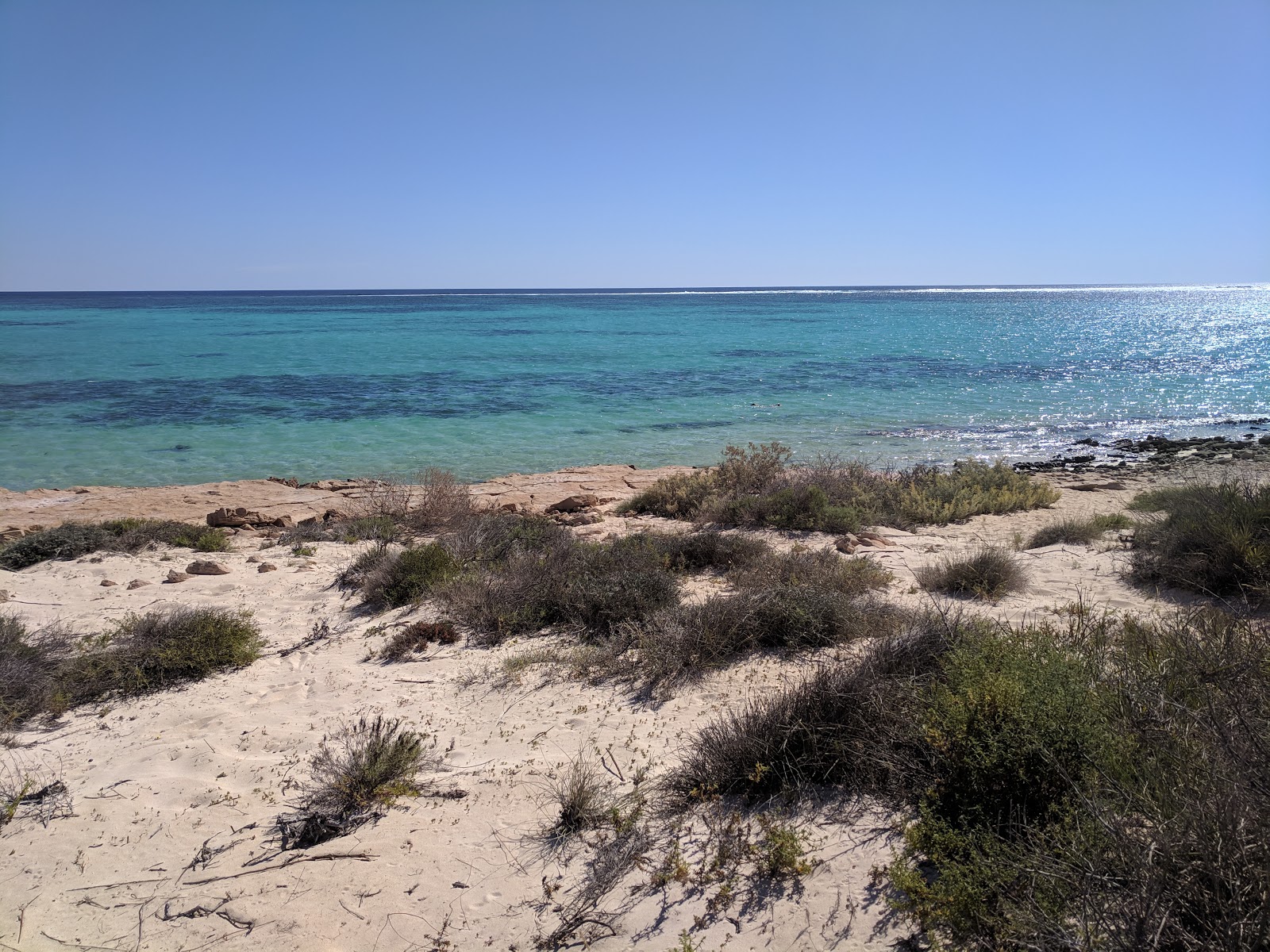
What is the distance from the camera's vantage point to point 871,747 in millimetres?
3918

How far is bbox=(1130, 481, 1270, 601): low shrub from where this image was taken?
6.18 meters

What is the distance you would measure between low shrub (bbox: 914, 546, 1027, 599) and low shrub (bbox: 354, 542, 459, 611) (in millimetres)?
→ 4646

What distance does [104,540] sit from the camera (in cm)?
890

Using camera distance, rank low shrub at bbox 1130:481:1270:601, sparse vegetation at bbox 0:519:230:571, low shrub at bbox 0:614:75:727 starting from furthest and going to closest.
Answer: sparse vegetation at bbox 0:519:230:571 → low shrub at bbox 1130:481:1270:601 → low shrub at bbox 0:614:75:727

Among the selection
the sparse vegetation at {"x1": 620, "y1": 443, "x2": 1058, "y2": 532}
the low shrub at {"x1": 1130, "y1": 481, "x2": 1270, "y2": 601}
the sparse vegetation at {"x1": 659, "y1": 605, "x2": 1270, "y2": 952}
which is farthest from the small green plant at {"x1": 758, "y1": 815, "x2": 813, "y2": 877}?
the sparse vegetation at {"x1": 620, "y1": 443, "x2": 1058, "y2": 532}

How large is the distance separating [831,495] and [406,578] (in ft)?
20.2

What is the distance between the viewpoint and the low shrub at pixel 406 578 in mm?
7086

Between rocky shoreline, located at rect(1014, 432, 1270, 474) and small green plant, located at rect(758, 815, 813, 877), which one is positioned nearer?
small green plant, located at rect(758, 815, 813, 877)

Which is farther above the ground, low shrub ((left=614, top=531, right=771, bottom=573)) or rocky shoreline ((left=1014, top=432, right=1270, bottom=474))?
low shrub ((left=614, top=531, right=771, bottom=573))

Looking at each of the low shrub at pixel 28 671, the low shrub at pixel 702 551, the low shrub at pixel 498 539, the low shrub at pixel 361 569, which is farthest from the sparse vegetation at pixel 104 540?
the low shrub at pixel 702 551

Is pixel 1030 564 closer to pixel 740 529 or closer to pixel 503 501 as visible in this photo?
pixel 740 529

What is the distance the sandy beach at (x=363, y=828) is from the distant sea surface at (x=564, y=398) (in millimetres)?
9781

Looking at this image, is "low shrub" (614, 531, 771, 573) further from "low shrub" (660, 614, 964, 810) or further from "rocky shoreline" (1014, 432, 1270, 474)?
"rocky shoreline" (1014, 432, 1270, 474)

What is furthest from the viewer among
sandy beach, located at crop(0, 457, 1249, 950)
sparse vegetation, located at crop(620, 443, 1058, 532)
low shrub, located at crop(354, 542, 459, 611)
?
sparse vegetation, located at crop(620, 443, 1058, 532)
